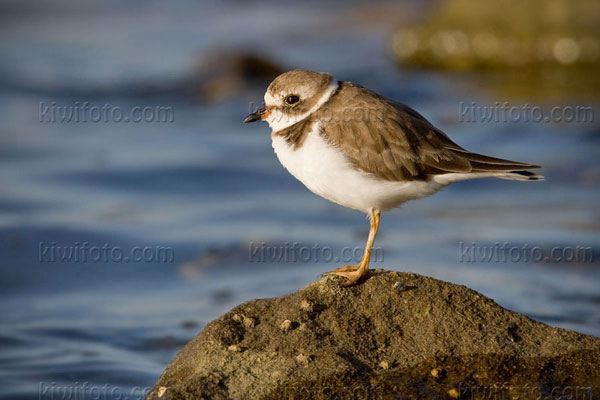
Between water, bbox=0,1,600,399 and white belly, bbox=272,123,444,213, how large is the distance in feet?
9.24

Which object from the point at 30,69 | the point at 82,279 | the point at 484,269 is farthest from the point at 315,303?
the point at 30,69

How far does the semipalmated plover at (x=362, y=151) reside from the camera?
6.96m

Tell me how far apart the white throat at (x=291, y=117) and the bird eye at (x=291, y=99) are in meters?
0.11

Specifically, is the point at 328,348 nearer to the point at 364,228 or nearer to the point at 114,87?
the point at 364,228

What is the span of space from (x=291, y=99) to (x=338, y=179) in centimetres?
88

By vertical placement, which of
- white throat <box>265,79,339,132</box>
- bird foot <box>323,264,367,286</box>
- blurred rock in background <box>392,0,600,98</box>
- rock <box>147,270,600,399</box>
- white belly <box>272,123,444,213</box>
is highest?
blurred rock in background <box>392,0,600,98</box>

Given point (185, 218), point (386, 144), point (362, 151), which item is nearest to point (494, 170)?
point (386, 144)

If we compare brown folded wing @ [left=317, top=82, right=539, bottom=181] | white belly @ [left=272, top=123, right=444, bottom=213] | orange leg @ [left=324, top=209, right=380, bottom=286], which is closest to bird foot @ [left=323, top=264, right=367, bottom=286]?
orange leg @ [left=324, top=209, right=380, bottom=286]

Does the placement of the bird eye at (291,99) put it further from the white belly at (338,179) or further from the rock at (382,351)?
the rock at (382,351)

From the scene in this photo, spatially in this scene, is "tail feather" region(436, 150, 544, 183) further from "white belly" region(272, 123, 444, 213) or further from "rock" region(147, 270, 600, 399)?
"rock" region(147, 270, 600, 399)

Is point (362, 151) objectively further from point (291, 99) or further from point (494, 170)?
point (494, 170)

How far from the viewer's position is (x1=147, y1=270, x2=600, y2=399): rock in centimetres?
572

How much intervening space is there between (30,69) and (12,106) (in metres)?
2.53

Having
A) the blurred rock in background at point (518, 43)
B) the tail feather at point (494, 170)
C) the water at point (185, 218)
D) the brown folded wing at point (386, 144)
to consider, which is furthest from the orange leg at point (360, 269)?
the blurred rock in background at point (518, 43)
